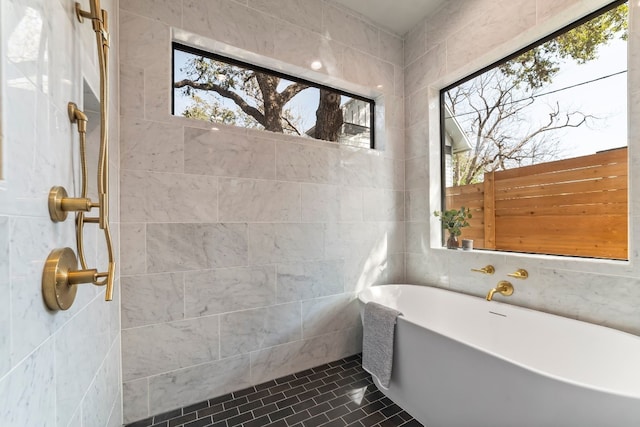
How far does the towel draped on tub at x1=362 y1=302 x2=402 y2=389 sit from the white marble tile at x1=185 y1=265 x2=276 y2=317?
728mm

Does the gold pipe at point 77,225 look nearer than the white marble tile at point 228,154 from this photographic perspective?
Yes

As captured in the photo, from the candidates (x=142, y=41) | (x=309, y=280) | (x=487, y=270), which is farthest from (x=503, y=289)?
(x=142, y=41)

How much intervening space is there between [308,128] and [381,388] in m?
2.08

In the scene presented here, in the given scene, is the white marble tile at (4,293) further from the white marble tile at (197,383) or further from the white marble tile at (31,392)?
the white marble tile at (197,383)

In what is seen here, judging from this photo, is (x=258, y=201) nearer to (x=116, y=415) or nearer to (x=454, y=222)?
(x=116, y=415)

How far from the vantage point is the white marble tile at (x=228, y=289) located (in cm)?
178

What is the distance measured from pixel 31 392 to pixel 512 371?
1574 mm

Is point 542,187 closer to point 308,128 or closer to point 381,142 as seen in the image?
point 381,142

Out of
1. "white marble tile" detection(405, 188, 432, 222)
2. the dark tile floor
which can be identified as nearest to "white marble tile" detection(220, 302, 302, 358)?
the dark tile floor

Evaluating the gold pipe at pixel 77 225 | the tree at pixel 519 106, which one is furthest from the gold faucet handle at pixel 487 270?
the gold pipe at pixel 77 225

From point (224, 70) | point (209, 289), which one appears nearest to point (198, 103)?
point (224, 70)

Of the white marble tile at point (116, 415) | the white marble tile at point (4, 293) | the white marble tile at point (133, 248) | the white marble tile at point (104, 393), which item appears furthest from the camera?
the white marble tile at point (133, 248)

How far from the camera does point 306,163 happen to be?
2.19 metres

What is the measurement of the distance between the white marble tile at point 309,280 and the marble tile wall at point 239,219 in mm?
11
